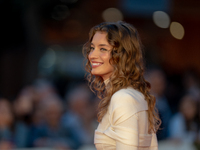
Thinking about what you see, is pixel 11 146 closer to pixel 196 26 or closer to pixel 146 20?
pixel 146 20

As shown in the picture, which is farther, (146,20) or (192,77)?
(146,20)

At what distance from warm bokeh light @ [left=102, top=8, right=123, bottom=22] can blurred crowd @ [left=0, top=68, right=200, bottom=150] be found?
8.73 feet

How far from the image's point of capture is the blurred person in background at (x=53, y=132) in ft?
15.2

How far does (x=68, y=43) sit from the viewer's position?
7828 millimetres

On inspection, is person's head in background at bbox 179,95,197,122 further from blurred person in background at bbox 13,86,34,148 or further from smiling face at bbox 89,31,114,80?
smiling face at bbox 89,31,114,80

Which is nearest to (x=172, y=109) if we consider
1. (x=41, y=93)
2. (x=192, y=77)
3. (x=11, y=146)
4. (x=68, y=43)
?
(x=192, y=77)

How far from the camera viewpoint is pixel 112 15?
25.2 feet

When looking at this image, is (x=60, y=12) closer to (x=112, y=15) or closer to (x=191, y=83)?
(x=112, y=15)

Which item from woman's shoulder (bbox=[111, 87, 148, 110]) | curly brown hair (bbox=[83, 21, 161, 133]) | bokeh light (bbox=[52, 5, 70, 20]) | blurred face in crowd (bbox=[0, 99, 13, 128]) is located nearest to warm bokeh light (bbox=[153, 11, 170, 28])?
bokeh light (bbox=[52, 5, 70, 20])

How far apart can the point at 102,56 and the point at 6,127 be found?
3.07m

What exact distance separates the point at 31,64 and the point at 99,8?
6.01 feet

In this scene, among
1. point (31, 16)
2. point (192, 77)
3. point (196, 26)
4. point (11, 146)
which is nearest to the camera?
point (11, 146)

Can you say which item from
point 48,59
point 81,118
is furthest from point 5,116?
point 48,59

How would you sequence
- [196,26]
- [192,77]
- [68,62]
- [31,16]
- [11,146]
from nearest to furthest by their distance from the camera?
[11,146]
[192,77]
[31,16]
[68,62]
[196,26]
